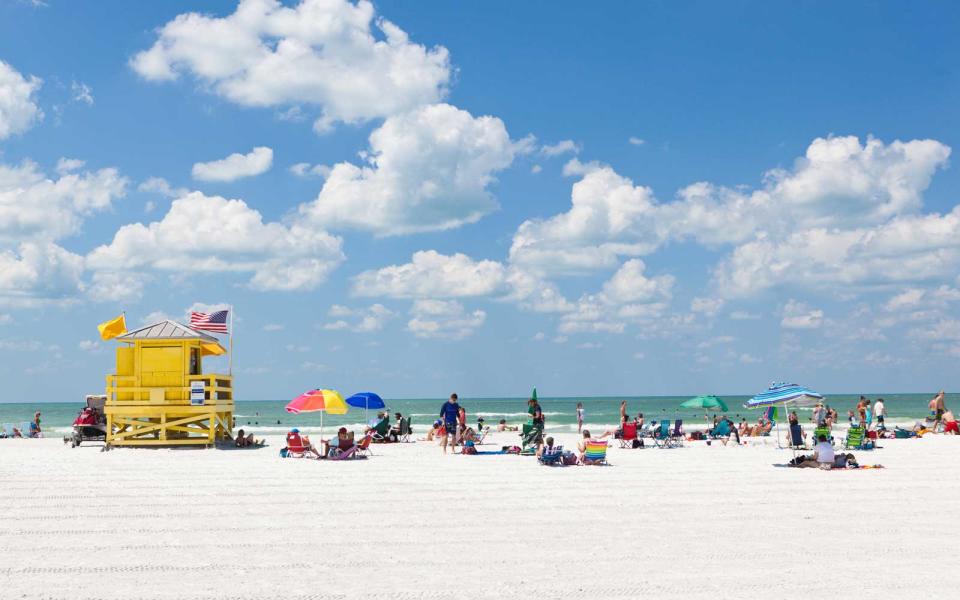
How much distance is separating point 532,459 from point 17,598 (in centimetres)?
1494

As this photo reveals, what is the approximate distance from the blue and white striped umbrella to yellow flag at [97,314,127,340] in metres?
17.5

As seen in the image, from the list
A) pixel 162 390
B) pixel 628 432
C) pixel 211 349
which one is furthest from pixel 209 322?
pixel 628 432

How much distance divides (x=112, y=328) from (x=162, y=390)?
2447 millimetres

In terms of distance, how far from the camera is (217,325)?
2581 centimetres

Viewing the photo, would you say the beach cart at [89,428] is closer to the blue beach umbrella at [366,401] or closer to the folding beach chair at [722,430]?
the blue beach umbrella at [366,401]

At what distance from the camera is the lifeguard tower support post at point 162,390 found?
24.6 m

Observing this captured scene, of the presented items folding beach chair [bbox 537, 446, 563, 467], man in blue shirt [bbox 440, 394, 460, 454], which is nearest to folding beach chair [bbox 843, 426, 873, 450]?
folding beach chair [bbox 537, 446, 563, 467]

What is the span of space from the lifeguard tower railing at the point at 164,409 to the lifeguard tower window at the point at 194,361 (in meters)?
0.50

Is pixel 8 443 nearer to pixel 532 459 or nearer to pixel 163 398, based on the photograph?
pixel 163 398

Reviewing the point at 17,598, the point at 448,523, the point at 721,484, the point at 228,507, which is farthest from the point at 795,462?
the point at 17,598

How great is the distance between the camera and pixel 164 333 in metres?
24.7

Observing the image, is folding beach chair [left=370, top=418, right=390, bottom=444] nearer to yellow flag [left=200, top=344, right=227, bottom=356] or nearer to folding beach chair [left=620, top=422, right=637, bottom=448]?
yellow flag [left=200, top=344, right=227, bottom=356]

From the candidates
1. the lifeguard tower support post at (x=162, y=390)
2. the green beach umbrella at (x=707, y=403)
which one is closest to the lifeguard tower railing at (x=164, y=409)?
the lifeguard tower support post at (x=162, y=390)

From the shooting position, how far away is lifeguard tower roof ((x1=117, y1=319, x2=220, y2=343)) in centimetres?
2442
